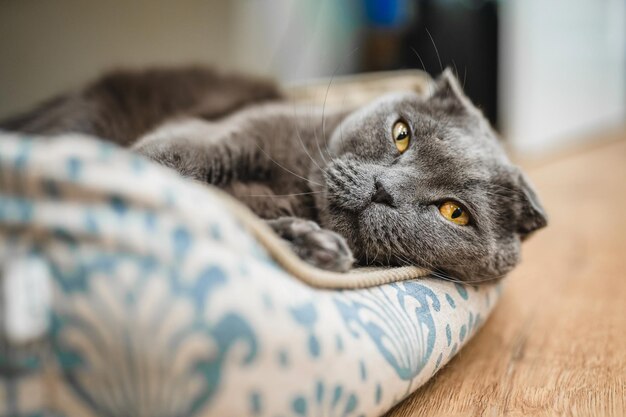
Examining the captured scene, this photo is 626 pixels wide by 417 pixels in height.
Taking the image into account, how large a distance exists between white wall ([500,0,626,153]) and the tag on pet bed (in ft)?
11.7

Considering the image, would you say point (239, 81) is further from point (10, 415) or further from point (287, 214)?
point (10, 415)

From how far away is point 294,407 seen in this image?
639mm

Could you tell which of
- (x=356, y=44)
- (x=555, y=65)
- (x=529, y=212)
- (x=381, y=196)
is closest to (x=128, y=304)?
(x=381, y=196)

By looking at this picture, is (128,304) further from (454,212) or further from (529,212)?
(529,212)

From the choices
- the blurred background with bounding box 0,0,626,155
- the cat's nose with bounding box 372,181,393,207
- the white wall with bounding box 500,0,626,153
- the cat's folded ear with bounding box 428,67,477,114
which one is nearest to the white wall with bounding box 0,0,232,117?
the blurred background with bounding box 0,0,626,155

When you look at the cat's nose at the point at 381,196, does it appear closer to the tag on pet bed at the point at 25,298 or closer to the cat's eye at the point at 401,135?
the cat's eye at the point at 401,135

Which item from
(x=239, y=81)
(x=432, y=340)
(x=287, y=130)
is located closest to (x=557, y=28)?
(x=239, y=81)

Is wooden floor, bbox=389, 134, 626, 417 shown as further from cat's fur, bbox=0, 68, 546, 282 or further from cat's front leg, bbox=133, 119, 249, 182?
cat's front leg, bbox=133, 119, 249, 182

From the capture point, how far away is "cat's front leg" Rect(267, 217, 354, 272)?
2.81ft

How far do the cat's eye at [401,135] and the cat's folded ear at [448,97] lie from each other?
0.48ft

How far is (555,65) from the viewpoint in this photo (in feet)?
13.3

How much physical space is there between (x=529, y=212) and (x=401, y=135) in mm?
313

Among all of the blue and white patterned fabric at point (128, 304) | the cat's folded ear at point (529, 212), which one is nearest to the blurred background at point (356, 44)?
the cat's folded ear at point (529, 212)

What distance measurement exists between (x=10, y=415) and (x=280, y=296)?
0.31 m
